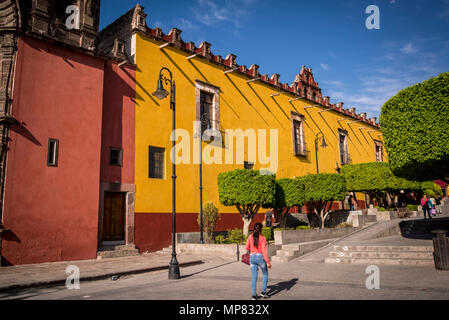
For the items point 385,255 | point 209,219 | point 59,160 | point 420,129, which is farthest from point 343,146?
point 59,160

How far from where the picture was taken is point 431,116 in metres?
11.0

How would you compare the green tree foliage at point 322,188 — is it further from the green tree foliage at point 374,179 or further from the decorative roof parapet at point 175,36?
the decorative roof parapet at point 175,36

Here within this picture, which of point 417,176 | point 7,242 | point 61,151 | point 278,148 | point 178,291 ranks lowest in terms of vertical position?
point 178,291

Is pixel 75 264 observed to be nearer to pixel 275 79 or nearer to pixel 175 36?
pixel 175 36

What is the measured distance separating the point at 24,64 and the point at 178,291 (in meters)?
9.88

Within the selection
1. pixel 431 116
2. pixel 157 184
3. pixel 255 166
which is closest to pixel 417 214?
pixel 255 166

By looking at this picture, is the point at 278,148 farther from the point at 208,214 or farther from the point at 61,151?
the point at 61,151

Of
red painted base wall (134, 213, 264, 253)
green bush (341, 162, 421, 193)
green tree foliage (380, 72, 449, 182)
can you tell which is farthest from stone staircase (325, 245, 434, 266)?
green bush (341, 162, 421, 193)

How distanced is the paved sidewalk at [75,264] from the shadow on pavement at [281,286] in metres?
4.30

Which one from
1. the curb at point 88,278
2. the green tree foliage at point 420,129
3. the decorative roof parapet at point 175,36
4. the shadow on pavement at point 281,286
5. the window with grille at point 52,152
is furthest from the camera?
the decorative roof parapet at point 175,36

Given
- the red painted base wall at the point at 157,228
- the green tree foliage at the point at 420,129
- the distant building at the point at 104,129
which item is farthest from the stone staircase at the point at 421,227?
the red painted base wall at the point at 157,228

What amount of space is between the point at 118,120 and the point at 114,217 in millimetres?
4139

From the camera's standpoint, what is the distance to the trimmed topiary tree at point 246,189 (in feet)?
50.0

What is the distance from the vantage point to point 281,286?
797 centimetres
